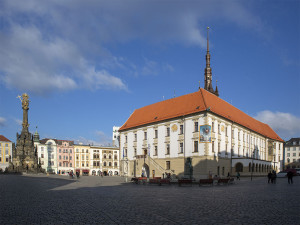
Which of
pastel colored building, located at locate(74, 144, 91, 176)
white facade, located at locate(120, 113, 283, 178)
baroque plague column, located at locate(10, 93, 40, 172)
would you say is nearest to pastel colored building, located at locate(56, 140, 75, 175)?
pastel colored building, located at locate(74, 144, 91, 176)

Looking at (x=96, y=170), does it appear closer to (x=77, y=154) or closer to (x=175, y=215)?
(x=77, y=154)

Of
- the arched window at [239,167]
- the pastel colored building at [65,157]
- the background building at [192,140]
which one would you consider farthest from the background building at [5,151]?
the arched window at [239,167]

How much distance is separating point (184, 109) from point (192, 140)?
693 centimetres

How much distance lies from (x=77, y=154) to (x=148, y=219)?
96401 millimetres

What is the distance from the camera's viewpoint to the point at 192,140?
166ft

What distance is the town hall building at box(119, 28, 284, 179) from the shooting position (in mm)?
Result: 49188

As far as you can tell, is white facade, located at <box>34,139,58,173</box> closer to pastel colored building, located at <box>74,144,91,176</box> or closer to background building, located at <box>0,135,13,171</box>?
pastel colored building, located at <box>74,144,91,176</box>

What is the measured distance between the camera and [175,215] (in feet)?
35.9

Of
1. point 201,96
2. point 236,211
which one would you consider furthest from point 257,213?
point 201,96

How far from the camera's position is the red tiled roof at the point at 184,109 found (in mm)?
52531

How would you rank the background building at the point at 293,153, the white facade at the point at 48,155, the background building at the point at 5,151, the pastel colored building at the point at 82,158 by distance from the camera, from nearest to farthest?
the white facade at the point at 48,155 < the pastel colored building at the point at 82,158 < the background building at the point at 5,151 < the background building at the point at 293,153

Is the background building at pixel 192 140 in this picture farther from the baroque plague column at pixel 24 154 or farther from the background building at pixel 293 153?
the background building at pixel 293 153

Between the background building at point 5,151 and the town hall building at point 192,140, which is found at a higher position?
the town hall building at point 192,140

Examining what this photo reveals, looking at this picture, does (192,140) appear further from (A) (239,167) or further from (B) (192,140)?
(A) (239,167)
